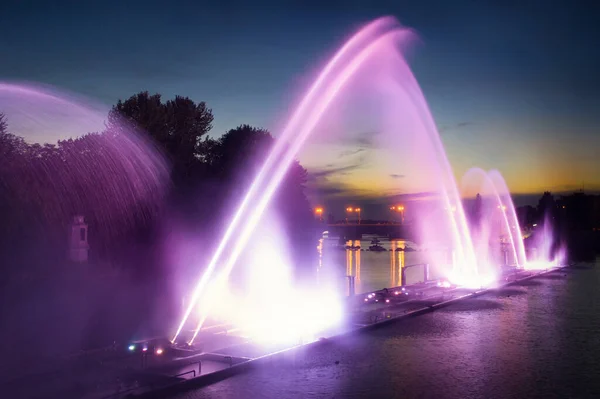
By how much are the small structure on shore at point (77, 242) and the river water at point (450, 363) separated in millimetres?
13754

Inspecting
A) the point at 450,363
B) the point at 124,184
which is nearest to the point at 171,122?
the point at 124,184

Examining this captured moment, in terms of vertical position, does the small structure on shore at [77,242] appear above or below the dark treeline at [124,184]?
below

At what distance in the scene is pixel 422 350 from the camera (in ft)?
68.9

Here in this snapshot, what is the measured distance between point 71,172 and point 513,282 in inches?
1385

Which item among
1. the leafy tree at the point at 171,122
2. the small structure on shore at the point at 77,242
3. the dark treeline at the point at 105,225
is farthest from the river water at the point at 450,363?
the leafy tree at the point at 171,122

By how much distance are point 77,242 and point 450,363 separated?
62.0 ft

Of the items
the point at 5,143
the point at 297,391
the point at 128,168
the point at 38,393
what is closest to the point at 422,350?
the point at 297,391

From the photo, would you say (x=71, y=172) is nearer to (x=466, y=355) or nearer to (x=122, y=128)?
(x=122, y=128)

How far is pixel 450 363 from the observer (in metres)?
19.1

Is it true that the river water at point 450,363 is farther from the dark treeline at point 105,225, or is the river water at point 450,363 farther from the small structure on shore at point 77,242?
the small structure on shore at point 77,242

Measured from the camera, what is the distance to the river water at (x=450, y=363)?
1590 cm

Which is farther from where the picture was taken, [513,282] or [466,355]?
[513,282]

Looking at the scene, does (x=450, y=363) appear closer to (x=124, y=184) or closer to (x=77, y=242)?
(x=77, y=242)

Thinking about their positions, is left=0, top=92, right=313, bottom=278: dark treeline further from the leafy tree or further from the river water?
the river water
